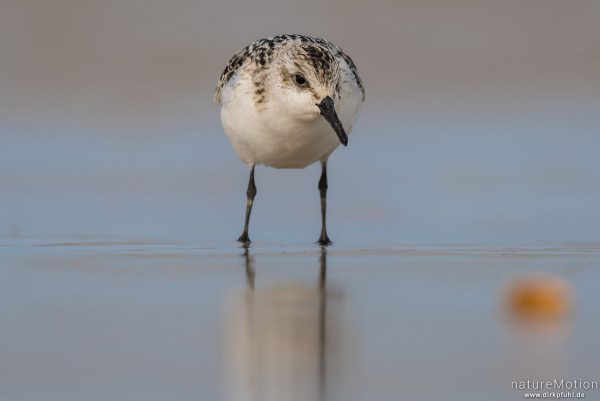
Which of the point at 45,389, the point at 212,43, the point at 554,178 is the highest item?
the point at 212,43

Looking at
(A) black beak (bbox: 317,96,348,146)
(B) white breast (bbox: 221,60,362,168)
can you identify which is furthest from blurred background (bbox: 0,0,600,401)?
(A) black beak (bbox: 317,96,348,146)

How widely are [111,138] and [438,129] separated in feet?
12.1

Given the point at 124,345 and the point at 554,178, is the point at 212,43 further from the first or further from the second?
the point at 124,345

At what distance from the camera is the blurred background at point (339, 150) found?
434 inches

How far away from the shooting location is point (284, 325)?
656 centimetres

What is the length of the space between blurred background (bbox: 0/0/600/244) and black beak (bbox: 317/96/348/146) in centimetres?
113

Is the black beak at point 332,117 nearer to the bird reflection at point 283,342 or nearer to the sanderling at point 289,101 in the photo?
the sanderling at point 289,101

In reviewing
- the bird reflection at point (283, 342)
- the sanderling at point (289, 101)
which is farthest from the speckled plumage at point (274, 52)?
the bird reflection at point (283, 342)

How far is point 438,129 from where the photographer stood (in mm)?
15898

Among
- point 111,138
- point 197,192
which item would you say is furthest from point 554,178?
point 111,138

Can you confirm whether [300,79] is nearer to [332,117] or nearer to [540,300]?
[332,117]

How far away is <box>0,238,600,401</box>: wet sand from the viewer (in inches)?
220

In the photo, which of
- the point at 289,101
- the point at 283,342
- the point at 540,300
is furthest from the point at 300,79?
the point at 283,342

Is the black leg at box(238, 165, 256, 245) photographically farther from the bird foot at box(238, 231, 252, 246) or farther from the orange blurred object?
the orange blurred object
